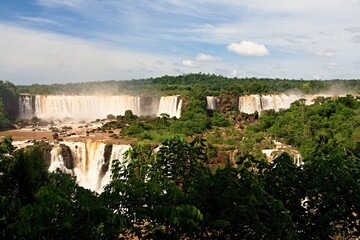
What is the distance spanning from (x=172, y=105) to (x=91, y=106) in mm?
9659

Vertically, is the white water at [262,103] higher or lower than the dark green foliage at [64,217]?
lower

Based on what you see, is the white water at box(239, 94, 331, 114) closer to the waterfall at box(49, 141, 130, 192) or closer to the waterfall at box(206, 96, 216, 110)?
the waterfall at box(206, 96, 216, 110)

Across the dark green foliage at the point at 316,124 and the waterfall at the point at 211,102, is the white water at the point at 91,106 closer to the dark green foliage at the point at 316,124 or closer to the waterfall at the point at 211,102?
the waterfall at the point at 211,102

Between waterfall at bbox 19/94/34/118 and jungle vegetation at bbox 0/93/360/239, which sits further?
waterfall at bbox 19/94/34/118

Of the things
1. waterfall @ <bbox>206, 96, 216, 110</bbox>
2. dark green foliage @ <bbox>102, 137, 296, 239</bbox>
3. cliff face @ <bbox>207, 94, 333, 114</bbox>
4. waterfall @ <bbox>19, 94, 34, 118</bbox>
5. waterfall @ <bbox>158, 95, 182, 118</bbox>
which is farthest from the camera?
cliff face @ <bbox>207, 94, 333, 114</bbox>

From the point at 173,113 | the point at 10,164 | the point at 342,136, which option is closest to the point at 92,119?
the point at 173,113

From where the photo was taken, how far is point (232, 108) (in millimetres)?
42719

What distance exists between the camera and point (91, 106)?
43.2m

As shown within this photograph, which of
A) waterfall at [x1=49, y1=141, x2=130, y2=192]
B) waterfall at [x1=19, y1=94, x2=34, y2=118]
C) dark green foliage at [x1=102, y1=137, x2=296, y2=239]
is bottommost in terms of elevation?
waterfall at [x1=49, y1=141, x2=130, y2=192]

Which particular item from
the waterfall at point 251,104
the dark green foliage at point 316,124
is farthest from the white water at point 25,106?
the dark green foliage at point 316,124

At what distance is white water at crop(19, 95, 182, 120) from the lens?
41.7 m

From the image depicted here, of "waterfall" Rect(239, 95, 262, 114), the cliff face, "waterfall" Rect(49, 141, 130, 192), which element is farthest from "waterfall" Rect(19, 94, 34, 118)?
"waterfall" Rect(239, 95, 262, 114)

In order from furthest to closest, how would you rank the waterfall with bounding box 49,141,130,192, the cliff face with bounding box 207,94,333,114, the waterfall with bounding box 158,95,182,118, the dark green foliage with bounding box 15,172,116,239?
the cliff face with bounding box 207,94,333,114 → the waterfall with bounding box 158,95,182,118 → the waterfall with bounding box 49,141,130,192 → the dark green foliage with bounding box 15,172,116,239

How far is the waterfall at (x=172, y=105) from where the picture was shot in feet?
135
